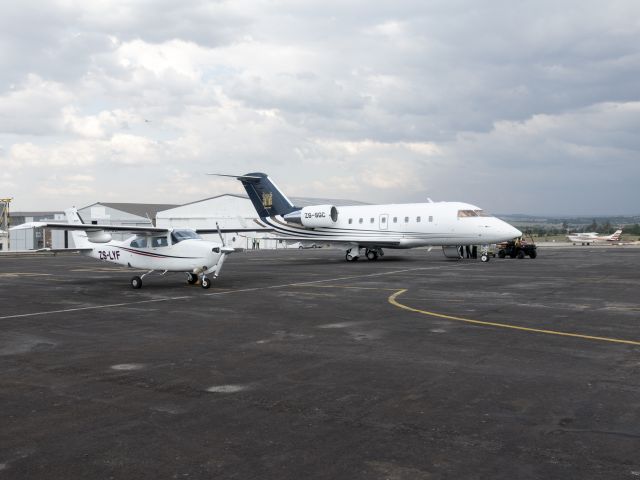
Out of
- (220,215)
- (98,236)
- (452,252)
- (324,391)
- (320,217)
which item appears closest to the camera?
(324,391)

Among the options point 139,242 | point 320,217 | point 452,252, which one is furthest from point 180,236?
point 452,252

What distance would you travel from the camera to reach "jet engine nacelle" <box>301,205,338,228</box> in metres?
38.6

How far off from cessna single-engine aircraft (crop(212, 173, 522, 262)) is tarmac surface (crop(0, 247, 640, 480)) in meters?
17.9

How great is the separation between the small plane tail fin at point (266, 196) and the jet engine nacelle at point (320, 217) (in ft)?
7.14

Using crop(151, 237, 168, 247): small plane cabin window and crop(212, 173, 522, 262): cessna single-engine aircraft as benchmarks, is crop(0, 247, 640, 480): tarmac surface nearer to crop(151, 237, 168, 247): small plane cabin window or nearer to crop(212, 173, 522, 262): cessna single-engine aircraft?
crop(151, 237, 168, 247): small plane cabin window

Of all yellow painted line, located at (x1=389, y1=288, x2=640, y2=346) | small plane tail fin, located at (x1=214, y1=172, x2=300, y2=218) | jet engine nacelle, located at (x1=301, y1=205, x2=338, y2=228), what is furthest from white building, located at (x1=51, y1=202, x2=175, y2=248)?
yellow painted line, located at (x1=389, y1=288, x2=640, y2=346)

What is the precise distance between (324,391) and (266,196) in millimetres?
33976

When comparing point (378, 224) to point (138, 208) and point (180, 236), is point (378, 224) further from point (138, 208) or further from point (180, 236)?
point (138, 208)

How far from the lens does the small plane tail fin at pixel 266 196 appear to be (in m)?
41.1

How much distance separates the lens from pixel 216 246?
21641 millimetres

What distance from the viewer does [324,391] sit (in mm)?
Result: 8023

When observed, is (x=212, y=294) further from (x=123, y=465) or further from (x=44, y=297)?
(x=123, y=465)

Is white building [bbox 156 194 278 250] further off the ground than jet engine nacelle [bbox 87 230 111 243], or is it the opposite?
white building [bbox 156 194 278 250]

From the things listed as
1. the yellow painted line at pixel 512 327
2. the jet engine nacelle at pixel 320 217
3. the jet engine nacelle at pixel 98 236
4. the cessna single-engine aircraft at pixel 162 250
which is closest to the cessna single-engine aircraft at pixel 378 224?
the jet engine nacelle at pixel 320 217
